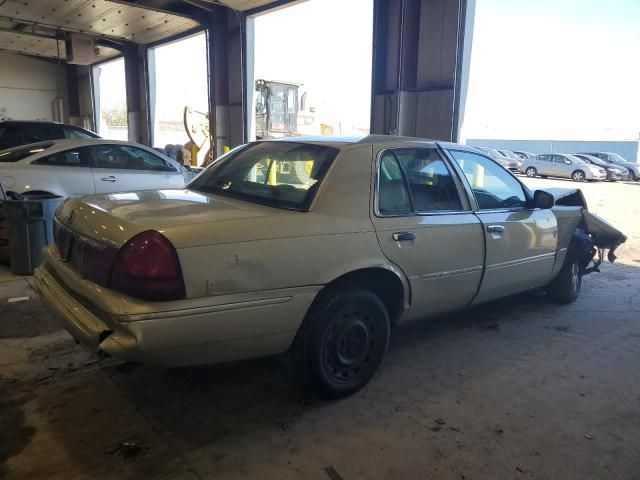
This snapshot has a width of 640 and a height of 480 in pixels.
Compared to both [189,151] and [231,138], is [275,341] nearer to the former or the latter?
[231,138]

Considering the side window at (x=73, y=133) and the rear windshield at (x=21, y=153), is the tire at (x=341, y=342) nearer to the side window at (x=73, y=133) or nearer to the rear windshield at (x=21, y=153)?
the rear windshield at (x=21, y=153)

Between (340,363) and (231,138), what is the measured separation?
12.2 metres

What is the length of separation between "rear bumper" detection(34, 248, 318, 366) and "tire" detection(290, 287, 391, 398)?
0.41 ft

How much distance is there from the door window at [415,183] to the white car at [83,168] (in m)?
4.65

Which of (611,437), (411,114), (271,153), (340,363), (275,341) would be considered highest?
(411,114)

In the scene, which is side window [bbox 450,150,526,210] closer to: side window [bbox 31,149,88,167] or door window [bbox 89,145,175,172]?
door window [bbox 89,145,175,172]

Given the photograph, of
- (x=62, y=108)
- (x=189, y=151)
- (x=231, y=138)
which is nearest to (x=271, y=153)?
(x=231, y=138)

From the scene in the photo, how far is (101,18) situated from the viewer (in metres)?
14.4

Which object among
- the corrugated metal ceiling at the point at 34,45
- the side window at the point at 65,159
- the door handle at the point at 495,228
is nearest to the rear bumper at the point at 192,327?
the door handle at the point at 495,228

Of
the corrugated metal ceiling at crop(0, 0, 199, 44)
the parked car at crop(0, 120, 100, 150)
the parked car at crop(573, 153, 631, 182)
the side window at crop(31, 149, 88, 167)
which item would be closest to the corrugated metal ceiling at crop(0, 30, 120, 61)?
the corrugated metal ceiling at crop(0, 0, 199, 44)

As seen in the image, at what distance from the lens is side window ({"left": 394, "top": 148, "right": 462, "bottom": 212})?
3.37 m

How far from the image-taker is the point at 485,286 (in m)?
3.82

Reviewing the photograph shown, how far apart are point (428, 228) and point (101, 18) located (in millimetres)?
14618

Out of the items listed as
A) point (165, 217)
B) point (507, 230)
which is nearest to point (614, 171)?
point (507, 230)
